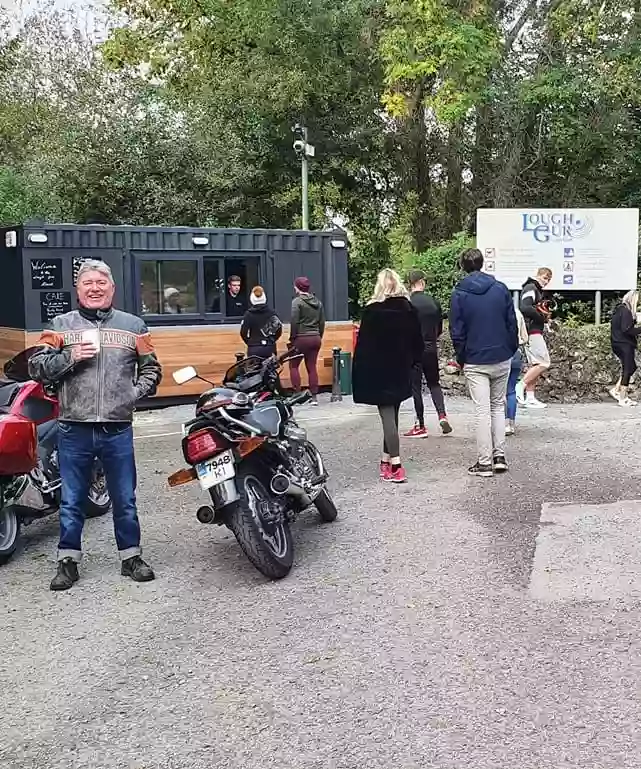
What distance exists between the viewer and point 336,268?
14.2 m

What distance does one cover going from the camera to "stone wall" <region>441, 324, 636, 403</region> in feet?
40.3

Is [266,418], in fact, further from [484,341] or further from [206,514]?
[484,341]

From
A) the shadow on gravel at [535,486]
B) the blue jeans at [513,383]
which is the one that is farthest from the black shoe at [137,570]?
the blue jeans at [513,383]

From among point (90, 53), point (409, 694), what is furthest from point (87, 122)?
point (409, 694)

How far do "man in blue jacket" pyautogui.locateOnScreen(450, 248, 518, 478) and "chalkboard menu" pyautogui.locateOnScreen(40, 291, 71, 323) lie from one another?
21.3 feet

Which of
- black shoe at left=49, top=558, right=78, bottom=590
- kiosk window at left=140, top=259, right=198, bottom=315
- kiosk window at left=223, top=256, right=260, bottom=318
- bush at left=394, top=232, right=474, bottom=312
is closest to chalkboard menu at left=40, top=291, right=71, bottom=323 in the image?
kiosk window at left=140, top=259, right=198, bottom=315

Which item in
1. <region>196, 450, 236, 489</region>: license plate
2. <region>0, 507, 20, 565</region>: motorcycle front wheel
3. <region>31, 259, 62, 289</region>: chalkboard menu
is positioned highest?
<region>31, 259, 62, 289</region>: chalkboard menu

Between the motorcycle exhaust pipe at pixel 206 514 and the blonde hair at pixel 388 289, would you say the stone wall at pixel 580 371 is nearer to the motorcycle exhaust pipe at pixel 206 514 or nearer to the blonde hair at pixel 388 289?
the blonde hair at pixel 388 289

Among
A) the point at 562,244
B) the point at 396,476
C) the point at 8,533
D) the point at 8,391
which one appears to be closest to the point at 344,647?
the point at 8,533

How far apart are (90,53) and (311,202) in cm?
658

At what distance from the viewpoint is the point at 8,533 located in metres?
5.70

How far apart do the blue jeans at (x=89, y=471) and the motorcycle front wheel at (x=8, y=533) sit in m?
0.62

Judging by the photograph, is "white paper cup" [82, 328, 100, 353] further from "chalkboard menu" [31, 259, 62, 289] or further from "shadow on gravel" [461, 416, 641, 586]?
"chalkboard menu" [31, 259, 62, 289]

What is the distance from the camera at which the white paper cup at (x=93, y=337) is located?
4.90 meters
